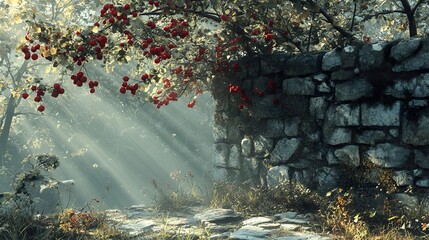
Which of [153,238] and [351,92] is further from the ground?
[351,92]

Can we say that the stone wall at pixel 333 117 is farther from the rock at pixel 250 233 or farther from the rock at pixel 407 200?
the rock at pixel 250 233

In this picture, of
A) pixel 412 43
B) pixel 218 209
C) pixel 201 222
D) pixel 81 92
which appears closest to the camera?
pixel 412 43

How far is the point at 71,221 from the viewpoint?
566 centimetres

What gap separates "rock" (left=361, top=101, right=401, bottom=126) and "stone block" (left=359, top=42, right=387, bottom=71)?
0.52 meters

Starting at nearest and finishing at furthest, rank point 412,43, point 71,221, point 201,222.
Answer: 1. point 412,43
2. point 71,221
3. point 201,222

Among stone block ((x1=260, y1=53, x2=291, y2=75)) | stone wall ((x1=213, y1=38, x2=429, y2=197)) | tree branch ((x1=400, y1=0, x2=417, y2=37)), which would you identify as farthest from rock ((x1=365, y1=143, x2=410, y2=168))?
tree branch ((x1=400, y1=0, x2=417, y2=37))

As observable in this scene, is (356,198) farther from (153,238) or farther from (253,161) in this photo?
(153,238)

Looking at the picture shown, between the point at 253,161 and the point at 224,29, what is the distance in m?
2.27

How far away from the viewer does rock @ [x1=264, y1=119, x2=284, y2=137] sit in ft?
22.1

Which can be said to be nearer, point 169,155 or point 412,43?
point 412,43

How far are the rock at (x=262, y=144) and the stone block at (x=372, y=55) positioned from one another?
196 cm

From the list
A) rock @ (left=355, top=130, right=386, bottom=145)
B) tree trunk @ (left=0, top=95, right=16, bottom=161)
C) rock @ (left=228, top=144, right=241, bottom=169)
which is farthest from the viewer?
tree trunk @ (left=0, top=95, right=16, bottom=161)

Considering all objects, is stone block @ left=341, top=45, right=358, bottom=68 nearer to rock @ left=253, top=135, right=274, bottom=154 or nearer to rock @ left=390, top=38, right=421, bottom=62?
rock @ left=390, top=38, right=421, bottom=62

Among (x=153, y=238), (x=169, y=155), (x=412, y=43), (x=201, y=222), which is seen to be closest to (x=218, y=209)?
(x=201, y=222)
